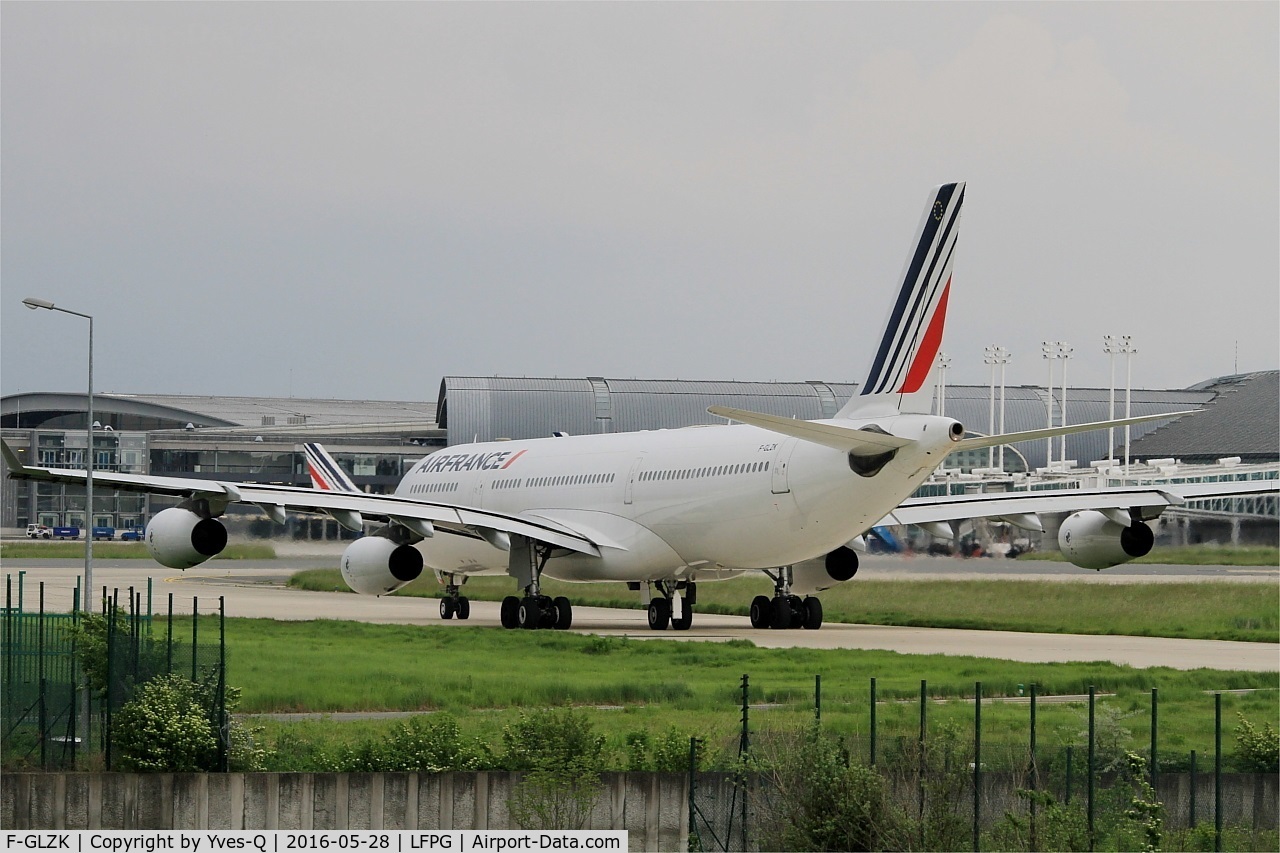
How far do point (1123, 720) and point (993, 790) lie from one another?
5.32 metres

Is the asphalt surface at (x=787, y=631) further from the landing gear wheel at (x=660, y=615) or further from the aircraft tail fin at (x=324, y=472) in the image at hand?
the aircraft tail fin at (x=324, y=472)

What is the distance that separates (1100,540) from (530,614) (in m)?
11.1

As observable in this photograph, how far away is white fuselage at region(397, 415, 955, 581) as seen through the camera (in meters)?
29.3

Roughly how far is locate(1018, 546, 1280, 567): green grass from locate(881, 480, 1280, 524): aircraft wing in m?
18.9

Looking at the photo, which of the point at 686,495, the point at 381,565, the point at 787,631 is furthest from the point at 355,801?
the point at 787,631

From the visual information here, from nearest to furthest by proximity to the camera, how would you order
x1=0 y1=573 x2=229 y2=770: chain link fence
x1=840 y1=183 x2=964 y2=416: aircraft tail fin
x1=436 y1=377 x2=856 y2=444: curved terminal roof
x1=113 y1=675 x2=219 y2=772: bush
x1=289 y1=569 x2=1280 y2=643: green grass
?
x1=113 y1=675 x2=219 y2=772: bush, x1=0 y1=573 x2=229 y2=770: chain link fence, x1=840 y1=183 x2=964 y2=416: aircraft tail fin, x1=289 y1=569 x2=1280 y2=643: green grass, x1=436 y1=377 x2=856 y2=444: curved terminal roof

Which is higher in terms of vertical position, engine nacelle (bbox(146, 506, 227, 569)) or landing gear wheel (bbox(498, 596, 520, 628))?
engine nacelle (bbox(146, 506, 227, 569))

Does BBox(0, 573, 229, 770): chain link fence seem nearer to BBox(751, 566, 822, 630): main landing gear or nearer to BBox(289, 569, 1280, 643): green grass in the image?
BBox(751, 566, 822, 630): main landing gear

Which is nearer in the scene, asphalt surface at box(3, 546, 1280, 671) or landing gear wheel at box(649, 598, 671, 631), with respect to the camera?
asphalt surface at box(3, 546, 1280, 671)

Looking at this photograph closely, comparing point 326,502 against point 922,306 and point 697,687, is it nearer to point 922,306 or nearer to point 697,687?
point 922,306

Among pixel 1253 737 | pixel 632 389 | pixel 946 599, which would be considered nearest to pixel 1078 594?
pixel 946 599

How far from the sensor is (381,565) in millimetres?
33188
